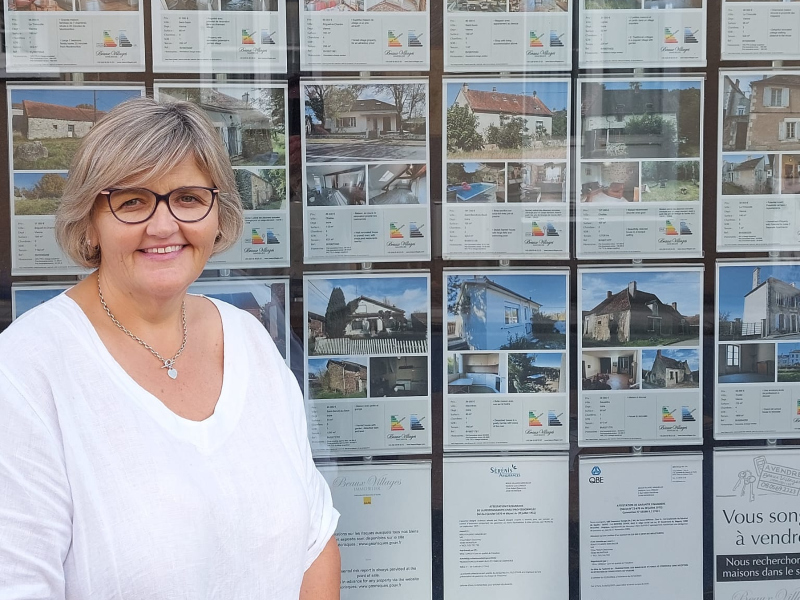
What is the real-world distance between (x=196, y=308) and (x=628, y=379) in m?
1.61

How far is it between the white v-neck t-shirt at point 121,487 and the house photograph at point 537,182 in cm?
137

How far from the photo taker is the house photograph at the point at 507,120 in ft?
9.20

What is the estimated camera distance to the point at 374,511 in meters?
2.95

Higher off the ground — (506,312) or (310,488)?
(506,312)

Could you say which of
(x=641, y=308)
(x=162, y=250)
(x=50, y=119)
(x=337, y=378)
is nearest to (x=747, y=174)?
(x=641, y=308)

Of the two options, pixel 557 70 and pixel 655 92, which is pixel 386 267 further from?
pixel 655 92

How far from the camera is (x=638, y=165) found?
113 inches

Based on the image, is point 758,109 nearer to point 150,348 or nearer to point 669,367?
point 669,367

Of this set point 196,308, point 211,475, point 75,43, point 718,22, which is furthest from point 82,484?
point 718,22

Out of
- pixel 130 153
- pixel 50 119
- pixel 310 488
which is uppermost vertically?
pixel 50 119

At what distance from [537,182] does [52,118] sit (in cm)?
157

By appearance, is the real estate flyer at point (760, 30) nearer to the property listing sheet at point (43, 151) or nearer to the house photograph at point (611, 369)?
the house photograph at point (611, 369)

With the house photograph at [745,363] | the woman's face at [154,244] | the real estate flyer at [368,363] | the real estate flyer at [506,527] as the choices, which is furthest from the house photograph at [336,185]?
the house photograph at [745,363]

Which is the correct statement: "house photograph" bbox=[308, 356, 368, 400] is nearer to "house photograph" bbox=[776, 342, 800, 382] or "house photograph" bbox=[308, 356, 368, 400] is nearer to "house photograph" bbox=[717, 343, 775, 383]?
"house photograph" bbox=[717, 343, 775, 383]
